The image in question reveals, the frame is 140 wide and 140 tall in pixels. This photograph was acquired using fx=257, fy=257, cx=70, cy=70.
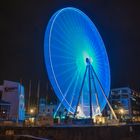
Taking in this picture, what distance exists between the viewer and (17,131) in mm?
17766

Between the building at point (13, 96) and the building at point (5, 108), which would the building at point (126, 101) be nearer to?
the building at point (13, 96)

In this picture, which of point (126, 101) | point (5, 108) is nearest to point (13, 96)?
point (5, 108)

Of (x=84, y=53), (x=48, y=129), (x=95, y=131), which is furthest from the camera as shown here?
(x=84, y=53)

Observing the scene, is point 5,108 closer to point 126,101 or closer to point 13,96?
point 13,96

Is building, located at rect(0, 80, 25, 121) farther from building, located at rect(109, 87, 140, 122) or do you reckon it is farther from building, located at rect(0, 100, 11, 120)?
building, located at rect(109, 87, 140, 122)

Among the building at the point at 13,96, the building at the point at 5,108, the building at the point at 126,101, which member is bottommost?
the building at the point at 5,108

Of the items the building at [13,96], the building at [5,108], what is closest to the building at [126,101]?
the building at [13,96]

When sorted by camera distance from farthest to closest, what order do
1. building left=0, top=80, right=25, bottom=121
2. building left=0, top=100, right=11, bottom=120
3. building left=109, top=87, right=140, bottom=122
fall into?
building left=109, top=87, right=140, bottom=122 < building left=0, top=80, right=25, bottom=121 < building left=0, top=100, right=11, bottom=120

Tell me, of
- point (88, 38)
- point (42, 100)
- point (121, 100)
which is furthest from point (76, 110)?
point (121, 100)

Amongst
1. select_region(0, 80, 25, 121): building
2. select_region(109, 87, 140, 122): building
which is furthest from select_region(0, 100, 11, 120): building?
select_region(109, 87, 140, 122): building

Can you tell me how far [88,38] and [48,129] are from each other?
2086 centimetres

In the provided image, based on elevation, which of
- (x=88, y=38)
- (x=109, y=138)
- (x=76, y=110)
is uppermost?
(x=88, y=38)

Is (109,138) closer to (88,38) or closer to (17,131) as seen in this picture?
A: (17,131)

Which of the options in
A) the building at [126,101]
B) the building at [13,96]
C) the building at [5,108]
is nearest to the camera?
the building at [5,108]
